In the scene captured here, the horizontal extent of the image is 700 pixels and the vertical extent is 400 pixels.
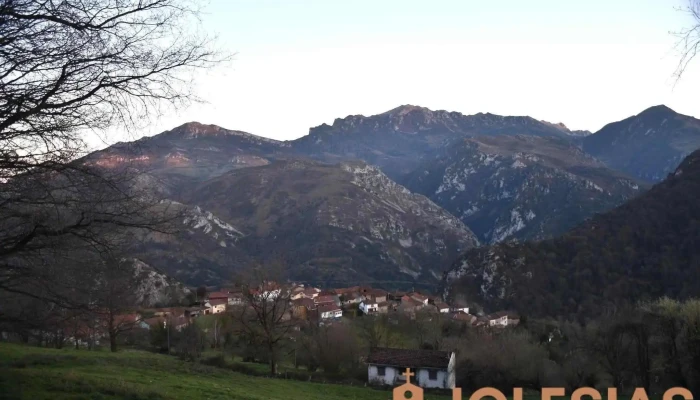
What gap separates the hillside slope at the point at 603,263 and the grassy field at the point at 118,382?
2824 inches

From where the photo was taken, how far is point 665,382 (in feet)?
112

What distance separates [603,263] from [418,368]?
74.0 m

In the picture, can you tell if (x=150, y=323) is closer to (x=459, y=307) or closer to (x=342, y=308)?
(x=342, y=308)

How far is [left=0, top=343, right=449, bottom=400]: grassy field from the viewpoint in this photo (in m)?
12.3

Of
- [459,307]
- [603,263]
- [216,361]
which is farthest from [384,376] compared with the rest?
[603,263]

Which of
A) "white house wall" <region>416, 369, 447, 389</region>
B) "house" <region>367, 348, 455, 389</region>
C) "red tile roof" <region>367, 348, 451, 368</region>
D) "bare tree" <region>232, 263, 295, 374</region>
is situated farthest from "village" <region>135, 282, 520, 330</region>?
"white house wall" <region>416, 369, 447, 389</region>

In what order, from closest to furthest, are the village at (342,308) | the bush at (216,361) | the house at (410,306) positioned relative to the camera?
the bush at (216,361) → the village at (342,308) → the house at (410,306)

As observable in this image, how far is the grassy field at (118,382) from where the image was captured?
12305mm

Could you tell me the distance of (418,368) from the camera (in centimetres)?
4088

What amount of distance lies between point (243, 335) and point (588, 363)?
2491 cm

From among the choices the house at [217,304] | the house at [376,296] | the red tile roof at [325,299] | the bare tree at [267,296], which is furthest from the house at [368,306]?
the bare tree at [267,296]

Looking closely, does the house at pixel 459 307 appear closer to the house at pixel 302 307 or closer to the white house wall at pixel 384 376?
the house at pixel 302 307

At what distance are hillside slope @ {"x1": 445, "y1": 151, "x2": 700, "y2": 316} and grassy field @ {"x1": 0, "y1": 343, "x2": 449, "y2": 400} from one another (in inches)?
2824

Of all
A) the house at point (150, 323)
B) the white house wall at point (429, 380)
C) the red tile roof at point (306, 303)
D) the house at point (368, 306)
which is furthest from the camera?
the house at point (368, 306)
